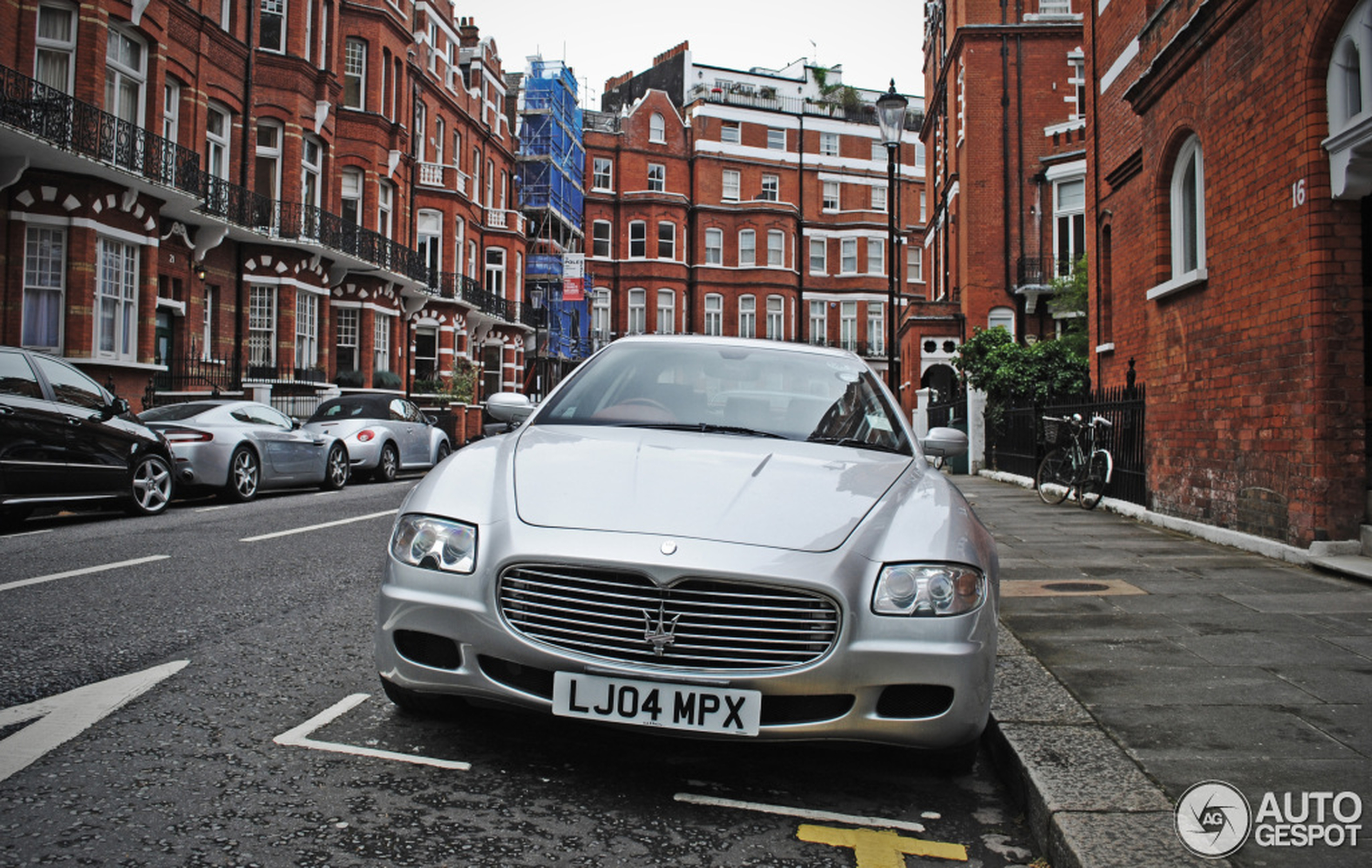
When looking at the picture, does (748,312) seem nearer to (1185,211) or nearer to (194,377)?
(194,377)

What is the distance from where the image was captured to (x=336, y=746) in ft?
11.4

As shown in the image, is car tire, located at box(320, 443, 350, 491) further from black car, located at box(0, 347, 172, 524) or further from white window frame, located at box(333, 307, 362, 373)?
white window frame, located at box(333, 307, 362, 373)

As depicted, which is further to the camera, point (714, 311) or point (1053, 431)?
point (714, 311)

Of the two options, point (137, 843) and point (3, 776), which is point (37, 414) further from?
point (137, 843)

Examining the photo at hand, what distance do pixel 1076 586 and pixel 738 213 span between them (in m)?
53.9

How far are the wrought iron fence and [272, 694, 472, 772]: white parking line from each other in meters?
9.22

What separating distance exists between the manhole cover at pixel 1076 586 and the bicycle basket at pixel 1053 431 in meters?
6.78

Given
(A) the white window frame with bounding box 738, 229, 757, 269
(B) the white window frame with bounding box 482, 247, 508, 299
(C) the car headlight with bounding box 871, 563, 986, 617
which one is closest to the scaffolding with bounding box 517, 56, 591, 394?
(B) the white window frame with bounding box 482, 247, 508, 299

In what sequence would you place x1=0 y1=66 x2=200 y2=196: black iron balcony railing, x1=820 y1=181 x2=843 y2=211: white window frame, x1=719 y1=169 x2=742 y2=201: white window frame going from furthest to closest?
x1=820 y1=181 x2=843 y2=211: white window frame → x1=719 y1=169 x2=742 y2=201: white window frame → x1=0 y1=66 x2=200 y2=196: black iron balcony railing

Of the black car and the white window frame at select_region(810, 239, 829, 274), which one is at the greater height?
the white window frame at select_region(810, 239, 829, 274)

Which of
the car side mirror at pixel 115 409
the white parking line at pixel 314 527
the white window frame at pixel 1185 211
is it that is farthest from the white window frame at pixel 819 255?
the car side mirror at pixel 115 409

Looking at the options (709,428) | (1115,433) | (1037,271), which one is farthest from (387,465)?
(1037,271)

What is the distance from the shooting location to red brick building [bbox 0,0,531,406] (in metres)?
18.1

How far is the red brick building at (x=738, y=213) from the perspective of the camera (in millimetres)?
57281
